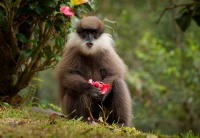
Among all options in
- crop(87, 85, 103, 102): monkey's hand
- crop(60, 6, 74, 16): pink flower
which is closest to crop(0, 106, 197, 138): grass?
crop(87, 85, 103, 102): monkey's hand

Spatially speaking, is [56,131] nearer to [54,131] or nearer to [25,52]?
[54,131]

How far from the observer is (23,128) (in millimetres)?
4555

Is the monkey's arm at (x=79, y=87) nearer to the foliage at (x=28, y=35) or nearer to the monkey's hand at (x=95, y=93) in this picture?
the monkey's hand at (x=95, y=93)

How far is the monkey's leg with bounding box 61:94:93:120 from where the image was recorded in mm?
6344

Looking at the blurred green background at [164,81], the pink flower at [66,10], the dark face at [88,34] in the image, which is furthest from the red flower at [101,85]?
the blurred green background at [164,81]

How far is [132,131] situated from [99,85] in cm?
130

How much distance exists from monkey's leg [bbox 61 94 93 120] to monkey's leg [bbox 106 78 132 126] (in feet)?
1.21

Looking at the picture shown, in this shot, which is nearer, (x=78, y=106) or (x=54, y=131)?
(x=54, y=131)

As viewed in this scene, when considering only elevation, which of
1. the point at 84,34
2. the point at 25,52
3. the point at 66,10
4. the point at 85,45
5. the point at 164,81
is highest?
Answer: the point at 66,10

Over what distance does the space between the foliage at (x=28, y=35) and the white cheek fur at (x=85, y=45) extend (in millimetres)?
160

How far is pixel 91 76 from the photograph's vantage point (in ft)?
22.4

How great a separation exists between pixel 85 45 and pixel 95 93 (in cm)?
88

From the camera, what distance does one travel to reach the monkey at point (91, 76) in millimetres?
6426

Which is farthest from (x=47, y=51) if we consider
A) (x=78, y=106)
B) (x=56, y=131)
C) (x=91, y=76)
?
(x=56, y=131)
